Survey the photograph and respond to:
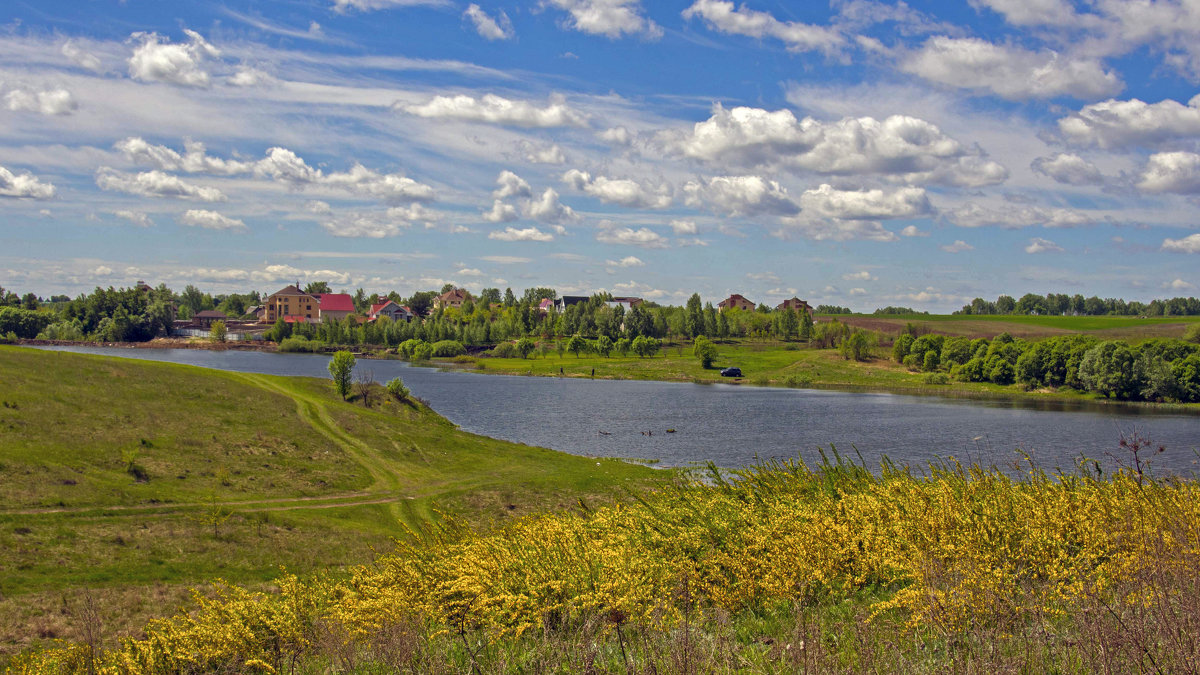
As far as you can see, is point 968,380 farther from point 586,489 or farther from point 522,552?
point 522,552

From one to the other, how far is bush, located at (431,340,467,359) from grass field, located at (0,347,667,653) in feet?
389

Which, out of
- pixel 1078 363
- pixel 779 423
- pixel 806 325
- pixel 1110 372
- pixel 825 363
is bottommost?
pixel 779 423

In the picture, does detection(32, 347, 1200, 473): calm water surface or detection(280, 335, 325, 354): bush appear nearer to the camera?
detection(32, 347, 1200, 473): calm water surface

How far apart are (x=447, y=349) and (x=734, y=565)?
17447 cm

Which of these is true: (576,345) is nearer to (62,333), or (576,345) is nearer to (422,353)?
(422,353)

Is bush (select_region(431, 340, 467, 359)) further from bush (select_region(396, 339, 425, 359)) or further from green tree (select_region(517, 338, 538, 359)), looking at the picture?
green tree (select_region(517, 338, 538, 359))

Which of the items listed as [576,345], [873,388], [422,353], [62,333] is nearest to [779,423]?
[873,388]

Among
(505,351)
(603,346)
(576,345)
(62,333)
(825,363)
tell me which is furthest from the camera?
(62,333)

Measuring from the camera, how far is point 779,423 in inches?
3118

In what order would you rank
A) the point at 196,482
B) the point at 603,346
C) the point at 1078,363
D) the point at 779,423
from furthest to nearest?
the point at 603,346 → the point at 1078,363 → the point at 779,423 → the point at 196,482

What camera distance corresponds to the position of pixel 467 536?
15344 millimetres

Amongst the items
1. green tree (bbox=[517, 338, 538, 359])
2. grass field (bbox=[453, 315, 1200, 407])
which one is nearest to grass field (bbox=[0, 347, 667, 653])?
grass field (bbox=[453, 315, 1200, 407])

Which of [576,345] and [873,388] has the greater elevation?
[576,345]

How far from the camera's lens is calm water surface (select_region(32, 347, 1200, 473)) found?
61156 mm
